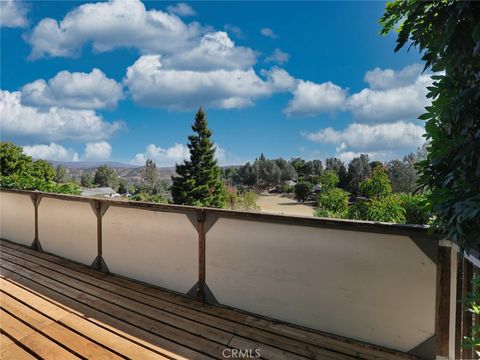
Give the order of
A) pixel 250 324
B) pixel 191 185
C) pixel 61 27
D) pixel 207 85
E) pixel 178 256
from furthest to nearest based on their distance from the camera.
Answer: pixel 191 185
pixel 207 85
pixel 61 27
pixel 178 256
pixel 250 324

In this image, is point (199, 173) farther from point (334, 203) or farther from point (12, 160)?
point (334, 203)

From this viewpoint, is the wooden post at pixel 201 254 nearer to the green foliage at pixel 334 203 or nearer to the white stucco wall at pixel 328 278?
the white stucco wall at pixel 328 278

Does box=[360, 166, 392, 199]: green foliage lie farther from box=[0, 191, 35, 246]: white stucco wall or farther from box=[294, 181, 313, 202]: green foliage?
box=[294, 181, 313, 202]: green foliage

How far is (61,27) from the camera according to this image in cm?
687

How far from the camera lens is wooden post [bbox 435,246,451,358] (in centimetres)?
181

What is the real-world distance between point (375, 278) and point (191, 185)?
29.6m

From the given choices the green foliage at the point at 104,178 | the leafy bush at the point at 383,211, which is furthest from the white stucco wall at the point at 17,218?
the green foliage at the point at 104,178

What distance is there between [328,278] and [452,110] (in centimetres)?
153

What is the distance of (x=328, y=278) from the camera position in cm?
218

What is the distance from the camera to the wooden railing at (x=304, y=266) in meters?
1.86

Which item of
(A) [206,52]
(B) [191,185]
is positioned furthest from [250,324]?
(B) [191,185]

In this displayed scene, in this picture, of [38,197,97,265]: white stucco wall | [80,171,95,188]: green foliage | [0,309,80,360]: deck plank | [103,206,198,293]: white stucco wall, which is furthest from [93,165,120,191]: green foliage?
[0,309,80,360]: deck plank

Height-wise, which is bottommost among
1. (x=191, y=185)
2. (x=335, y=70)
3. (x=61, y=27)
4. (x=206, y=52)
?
(x=191, y=185)

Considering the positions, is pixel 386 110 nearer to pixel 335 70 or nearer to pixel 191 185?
pixel 335 70
